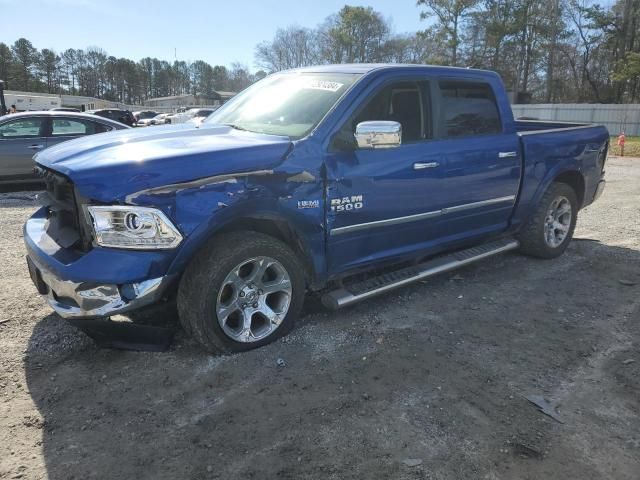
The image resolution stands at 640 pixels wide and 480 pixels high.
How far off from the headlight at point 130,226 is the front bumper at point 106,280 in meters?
0.05

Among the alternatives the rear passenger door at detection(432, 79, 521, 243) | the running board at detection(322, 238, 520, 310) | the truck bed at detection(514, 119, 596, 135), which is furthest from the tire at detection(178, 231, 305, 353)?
the truck bed at detection(514, 119, 596, 135)

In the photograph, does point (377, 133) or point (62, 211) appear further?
point (377, 133)

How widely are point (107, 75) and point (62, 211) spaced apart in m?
118

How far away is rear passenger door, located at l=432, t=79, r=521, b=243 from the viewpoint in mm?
4355

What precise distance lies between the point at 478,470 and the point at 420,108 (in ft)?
9.53

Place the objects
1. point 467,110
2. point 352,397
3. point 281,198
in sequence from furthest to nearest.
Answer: point 467,110, point 281,198, point 352,397

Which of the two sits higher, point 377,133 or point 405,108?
point 405,108

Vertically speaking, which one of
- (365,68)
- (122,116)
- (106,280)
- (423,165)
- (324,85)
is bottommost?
(106,280)

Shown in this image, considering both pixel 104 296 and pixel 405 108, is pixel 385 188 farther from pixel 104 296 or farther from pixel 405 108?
pixel 104 296

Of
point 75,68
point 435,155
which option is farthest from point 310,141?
point 75,68

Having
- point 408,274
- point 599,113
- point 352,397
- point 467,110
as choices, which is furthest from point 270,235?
point 599,113

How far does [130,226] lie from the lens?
2879mm

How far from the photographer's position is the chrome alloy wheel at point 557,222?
5648 mm

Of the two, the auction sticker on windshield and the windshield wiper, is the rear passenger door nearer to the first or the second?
the auction sticker on windshield
